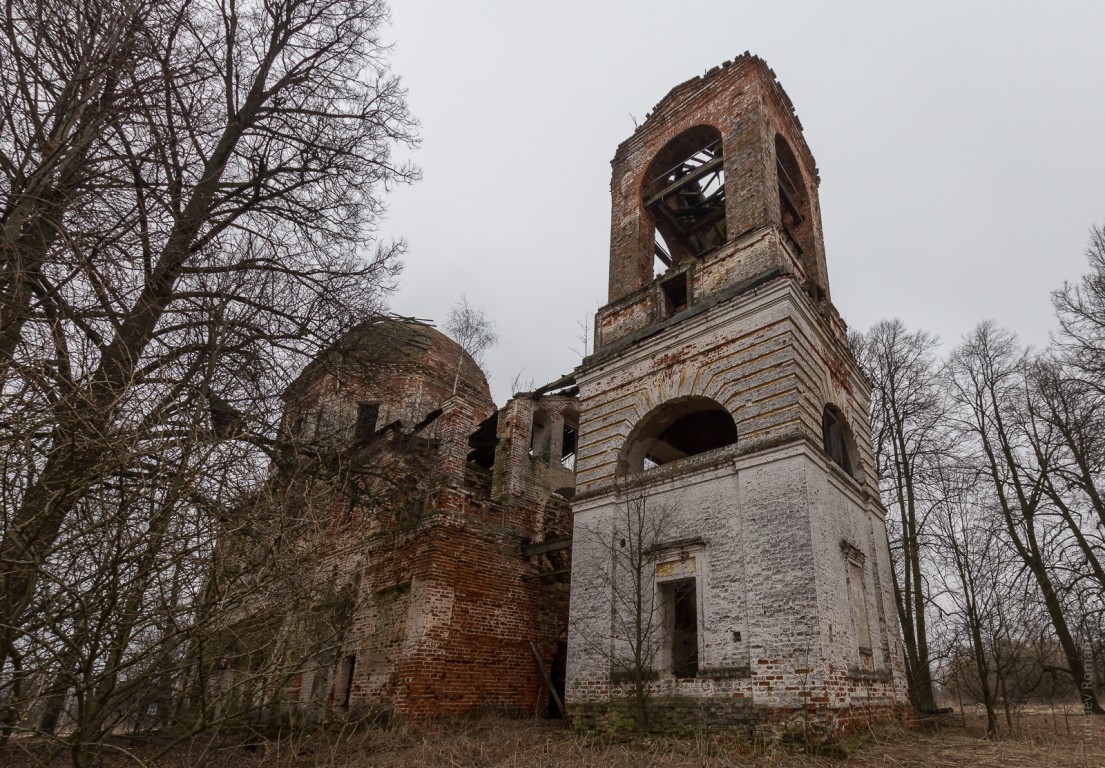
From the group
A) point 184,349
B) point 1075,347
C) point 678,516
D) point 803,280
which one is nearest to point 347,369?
point 184,349

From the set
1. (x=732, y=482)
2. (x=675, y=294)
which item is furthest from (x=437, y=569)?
(x=675, y=294)

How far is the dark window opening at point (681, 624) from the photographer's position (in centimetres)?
934

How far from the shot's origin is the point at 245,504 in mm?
4375

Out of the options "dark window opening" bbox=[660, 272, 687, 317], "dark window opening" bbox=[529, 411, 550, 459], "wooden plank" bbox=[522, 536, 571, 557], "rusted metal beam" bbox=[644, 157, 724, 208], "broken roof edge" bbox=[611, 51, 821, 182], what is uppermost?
"broken roof edge" bbox=[611, 51, 821, 182]

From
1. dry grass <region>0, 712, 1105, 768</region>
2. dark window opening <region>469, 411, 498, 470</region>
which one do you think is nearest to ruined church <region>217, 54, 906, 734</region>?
dry grass <region>0, 712, 1105, 768</region>

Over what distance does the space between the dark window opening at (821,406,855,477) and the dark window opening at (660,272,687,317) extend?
10.8 ft

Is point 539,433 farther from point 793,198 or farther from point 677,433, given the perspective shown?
point 793,198

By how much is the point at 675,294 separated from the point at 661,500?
14.3ft

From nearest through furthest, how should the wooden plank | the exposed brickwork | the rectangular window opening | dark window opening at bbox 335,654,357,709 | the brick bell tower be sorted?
the brick bell tower → the rectangular window opening → the exposed brickwork → dark window opening at bbox 335,654,357,709 → the wooden plank

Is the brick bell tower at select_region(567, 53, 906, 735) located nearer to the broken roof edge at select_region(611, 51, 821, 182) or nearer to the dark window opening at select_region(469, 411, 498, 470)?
the broken roof edge at select_region(611, 51, 821, 182)

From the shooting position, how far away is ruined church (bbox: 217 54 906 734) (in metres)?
8.16

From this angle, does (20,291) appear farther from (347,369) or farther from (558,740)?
(558,740)

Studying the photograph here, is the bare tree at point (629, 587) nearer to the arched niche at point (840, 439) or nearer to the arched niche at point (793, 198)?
the arched niche at point (840, 439)

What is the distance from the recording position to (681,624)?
35.1 ft
